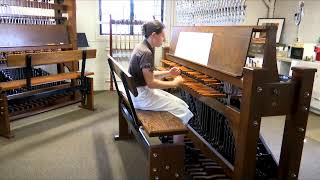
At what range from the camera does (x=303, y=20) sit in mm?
4754

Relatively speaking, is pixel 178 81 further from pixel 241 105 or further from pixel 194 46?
pixel 241 105

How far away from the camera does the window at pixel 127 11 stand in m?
5.20

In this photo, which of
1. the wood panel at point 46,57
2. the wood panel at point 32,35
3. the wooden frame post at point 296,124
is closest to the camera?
the wooden frame post at point 296,124

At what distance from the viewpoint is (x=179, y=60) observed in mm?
2895

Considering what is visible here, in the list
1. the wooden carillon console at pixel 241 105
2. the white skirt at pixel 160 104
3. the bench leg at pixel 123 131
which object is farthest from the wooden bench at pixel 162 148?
the bench leg at pixel 123 131

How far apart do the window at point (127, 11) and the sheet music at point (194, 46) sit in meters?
2.39

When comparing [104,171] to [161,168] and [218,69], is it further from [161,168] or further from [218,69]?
[218,69]

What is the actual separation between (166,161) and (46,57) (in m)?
2.26

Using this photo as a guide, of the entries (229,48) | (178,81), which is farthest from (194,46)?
(229,48)

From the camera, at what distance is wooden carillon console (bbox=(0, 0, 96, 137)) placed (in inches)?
129

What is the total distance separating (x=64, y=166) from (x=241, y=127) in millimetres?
1606

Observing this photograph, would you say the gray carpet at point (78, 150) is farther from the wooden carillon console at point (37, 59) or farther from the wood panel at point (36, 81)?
the wood panel at point (36, 81)

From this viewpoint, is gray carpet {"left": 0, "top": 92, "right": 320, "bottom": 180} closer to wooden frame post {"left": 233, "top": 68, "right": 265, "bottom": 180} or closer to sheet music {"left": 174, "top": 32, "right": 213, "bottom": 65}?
wooden frame post {"left": 233, "top": 68, "right": 265, "bottom": 180}

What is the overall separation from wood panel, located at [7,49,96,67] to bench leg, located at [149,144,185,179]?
6.90 ft
